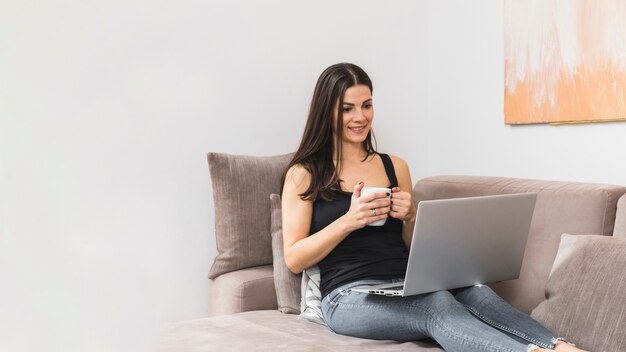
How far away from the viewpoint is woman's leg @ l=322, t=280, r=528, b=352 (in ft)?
5.33

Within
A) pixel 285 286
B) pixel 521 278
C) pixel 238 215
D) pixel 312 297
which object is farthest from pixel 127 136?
pixel 521 278

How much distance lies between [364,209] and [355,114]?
41 centimetres

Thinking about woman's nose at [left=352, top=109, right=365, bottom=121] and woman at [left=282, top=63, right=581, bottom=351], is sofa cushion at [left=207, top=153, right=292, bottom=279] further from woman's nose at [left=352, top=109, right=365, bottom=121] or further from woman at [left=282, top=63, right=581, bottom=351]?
woman's nose at [left=352, top=109, right=365, bottom=121]

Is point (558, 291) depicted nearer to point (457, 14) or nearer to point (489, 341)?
point (489, 341)

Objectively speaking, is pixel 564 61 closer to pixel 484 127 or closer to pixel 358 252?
pixel 484 127

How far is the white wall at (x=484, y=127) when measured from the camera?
2.42 metres

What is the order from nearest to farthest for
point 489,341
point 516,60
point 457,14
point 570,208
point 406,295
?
point 489,341, point 406,295, point 570,208, point 516,60, point 457,14

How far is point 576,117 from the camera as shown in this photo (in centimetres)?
244

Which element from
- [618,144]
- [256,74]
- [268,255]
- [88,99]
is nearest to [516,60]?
[618,144]

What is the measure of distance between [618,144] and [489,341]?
1.08 metres

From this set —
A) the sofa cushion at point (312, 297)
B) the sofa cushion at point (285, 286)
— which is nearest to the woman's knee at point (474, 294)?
A: the sofa cushion at point (312, 297)

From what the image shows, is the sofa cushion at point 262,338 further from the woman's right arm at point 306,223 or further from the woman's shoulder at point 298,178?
the woman's shoulder at point 298,178

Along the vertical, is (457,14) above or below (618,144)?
above

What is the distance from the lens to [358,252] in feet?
6.84
